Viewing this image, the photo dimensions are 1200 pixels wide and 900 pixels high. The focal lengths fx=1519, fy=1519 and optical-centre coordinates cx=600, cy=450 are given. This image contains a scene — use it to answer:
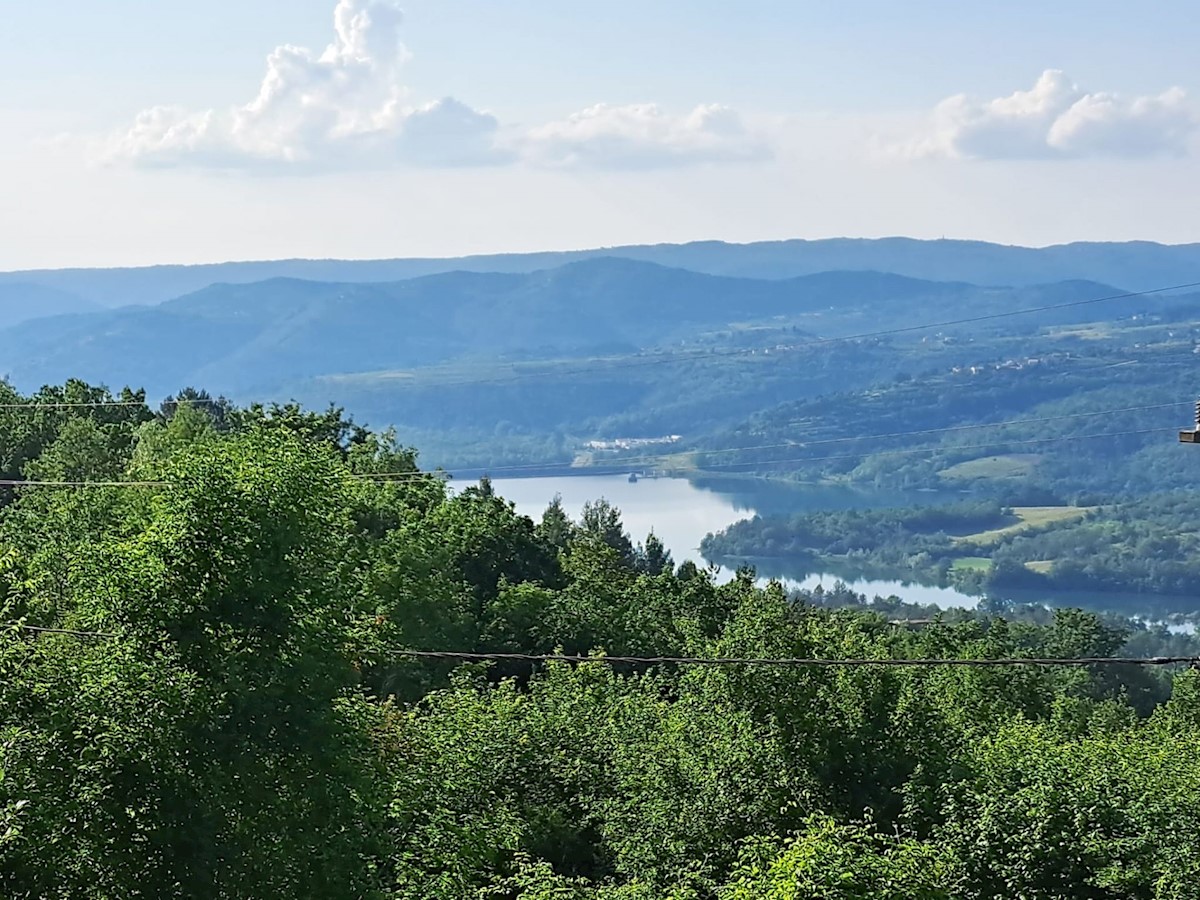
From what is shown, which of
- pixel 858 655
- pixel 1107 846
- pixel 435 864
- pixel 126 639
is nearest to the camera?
pixel 126 639

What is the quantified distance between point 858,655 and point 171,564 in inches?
477

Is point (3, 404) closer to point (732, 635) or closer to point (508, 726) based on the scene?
point (508, 726)

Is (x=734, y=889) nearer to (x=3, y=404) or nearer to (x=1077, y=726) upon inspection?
(x=1077, y=726)

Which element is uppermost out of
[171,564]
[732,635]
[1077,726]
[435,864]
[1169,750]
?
[171,564]

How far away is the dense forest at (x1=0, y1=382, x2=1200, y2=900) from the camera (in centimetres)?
1719

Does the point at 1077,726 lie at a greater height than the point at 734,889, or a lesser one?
lesser

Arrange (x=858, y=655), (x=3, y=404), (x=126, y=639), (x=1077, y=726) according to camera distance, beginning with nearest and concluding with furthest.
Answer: (x=126, y=639)
(x=858, y=655)
(x=1077, y=726)
(x=3, y=404)

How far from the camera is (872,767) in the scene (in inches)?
937

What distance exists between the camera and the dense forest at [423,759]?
56.4 feet

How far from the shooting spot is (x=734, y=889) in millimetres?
17000

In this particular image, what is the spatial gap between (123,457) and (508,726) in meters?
34.1

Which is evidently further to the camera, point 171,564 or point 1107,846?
point 1107,846

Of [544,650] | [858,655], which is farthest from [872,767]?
[544,650]

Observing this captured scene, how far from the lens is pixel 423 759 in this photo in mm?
23172
